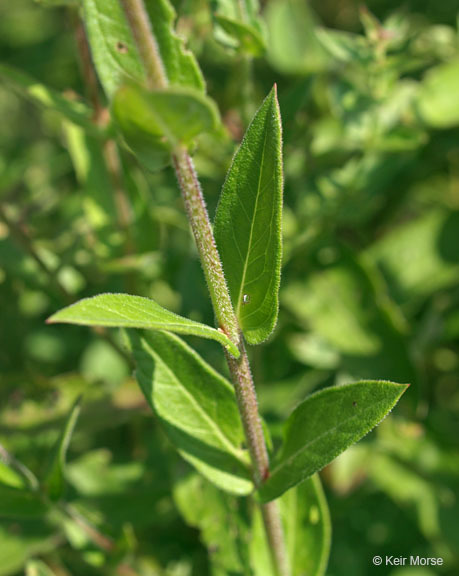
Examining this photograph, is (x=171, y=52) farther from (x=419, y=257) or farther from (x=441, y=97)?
(x=419, y=257)

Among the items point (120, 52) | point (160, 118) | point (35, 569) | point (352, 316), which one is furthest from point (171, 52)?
point (35, 569)

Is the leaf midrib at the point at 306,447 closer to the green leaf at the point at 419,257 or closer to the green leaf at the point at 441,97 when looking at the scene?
the green leaf at the point at 419,257

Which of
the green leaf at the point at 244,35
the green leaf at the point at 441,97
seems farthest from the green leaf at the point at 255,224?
the green leaf at the point at 441,97

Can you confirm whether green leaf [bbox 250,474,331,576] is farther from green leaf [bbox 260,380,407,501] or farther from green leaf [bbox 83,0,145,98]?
green leaf [bbox 83,0,145,98]

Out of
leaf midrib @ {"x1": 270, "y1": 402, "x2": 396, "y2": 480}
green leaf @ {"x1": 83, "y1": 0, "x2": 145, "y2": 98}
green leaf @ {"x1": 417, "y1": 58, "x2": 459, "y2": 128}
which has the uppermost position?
green leaf @ {"x1": 83, "y1": 0, "x2": 145, "y2": 98}

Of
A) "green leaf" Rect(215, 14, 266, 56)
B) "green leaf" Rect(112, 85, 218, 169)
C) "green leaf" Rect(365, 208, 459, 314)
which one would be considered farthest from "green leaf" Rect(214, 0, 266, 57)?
"green leaf" Rect(365, 208, 459, 314)

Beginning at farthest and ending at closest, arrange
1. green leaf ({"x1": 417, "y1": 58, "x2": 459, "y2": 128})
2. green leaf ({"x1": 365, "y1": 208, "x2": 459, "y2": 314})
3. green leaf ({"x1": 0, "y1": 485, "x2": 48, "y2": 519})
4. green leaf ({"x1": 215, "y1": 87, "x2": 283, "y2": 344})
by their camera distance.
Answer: green leaf ({"x1": 365, "y1": 208, "x2": 459, "y2": 314}) → green leaf ({"x1": 417, "y1": 58, "x2": 459, "y2": 128}) → green leaf ({"x1": 0, "y1": 485, "x2": 48, "y2": 519}) → green leaf ({"x1": 215, "y1": 87, "x2": 283, "y2": 344})

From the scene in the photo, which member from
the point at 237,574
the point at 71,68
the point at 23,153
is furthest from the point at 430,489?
the point at 71,68
